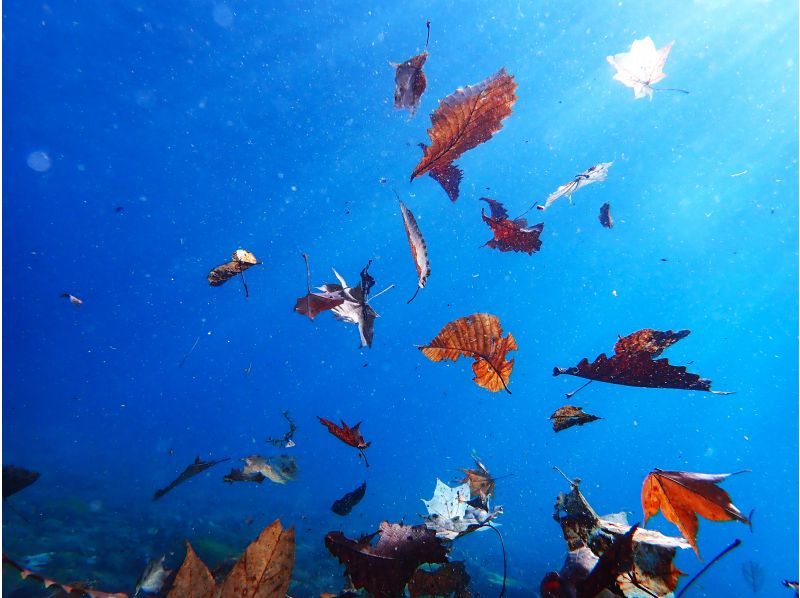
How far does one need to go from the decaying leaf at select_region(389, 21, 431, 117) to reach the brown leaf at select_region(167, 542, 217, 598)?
2180 millimetres

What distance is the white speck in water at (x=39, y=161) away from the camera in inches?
557

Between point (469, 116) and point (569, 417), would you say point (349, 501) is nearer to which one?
point (569, 417)

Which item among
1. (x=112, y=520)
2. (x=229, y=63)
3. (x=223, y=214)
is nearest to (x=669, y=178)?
(x=229, y=63)

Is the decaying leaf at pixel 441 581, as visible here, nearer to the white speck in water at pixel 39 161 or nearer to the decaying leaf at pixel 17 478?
the decaying leaf at pixel 17 478

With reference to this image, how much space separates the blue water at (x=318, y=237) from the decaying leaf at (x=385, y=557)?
176 cm

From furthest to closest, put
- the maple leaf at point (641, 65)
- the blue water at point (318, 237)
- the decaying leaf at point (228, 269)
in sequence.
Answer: the blue water at point (318, 237) → the maple leaf at point (641, 65) → the decaying leaf at point (228, 269)

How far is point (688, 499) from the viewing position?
1.48 metres

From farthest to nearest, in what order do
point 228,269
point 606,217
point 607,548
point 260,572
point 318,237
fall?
point 318,237 < point 606,217 < point 228,269 < point 607,548 < point 260,572

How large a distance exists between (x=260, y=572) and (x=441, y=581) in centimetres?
110

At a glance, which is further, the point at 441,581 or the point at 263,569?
the point at 441,581

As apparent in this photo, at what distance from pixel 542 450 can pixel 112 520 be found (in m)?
46.3

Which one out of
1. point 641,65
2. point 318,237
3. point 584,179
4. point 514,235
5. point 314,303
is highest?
point 318,237

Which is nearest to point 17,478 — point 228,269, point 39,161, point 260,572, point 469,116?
point 228,269

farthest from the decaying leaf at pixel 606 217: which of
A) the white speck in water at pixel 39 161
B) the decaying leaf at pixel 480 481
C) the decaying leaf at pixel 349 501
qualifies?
the white speck in water at pixel 39 161
